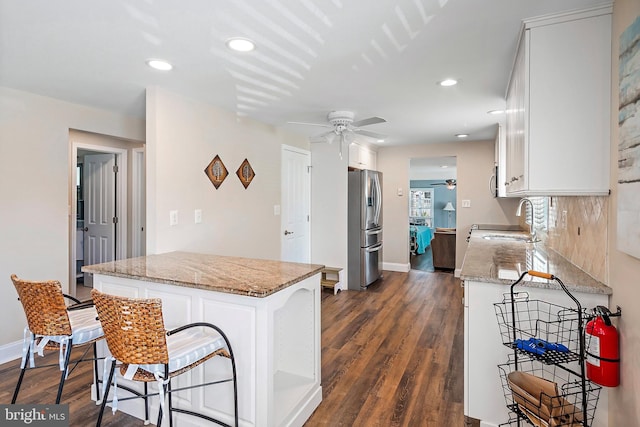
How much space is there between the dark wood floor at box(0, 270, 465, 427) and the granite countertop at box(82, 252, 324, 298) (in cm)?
87

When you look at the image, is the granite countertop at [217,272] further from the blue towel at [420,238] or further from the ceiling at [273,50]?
the blue towel at [420,238]

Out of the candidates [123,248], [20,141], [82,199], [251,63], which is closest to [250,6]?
[251,63]

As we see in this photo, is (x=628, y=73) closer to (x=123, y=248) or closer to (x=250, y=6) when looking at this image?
(x=250, y=6)

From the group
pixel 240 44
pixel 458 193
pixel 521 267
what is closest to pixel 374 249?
pixel 458 193

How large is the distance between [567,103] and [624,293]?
2.97 feet

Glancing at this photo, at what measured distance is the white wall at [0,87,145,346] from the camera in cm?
282

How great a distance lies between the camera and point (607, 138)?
161 centimetres

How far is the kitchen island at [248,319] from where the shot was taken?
1750 mm

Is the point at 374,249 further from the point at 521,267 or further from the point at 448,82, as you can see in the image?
the point at 521,267

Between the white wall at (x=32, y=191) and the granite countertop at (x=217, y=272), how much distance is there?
1275mm

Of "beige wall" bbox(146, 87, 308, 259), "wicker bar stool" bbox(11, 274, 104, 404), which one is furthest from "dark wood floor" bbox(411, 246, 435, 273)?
"wicker bar stool" bbox(11, 274, 104, 404)

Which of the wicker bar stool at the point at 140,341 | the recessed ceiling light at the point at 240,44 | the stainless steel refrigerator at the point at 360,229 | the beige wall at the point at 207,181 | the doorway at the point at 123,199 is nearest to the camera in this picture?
the wicker bar stool at the point at 140,341

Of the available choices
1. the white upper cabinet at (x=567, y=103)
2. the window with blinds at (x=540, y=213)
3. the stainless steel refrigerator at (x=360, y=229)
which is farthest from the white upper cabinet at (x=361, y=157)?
the white upper cabinet at (x=567, y=103)

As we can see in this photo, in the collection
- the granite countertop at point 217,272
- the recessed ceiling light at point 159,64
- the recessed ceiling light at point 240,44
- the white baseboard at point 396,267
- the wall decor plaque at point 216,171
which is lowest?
the white baseboard at point 396,267
